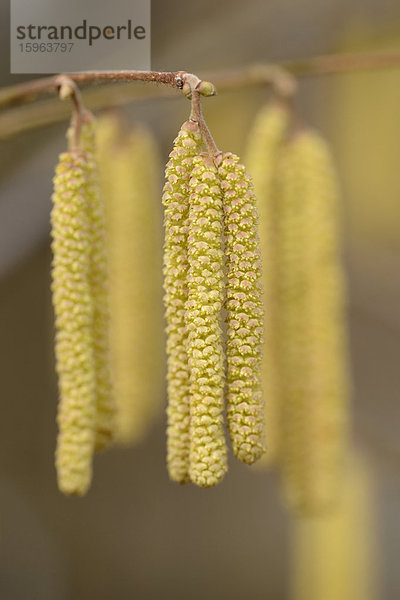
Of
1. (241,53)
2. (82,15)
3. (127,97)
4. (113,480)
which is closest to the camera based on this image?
(82,15)

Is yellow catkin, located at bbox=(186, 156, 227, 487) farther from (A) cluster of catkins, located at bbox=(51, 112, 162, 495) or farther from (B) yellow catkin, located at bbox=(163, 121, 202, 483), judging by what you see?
(A) cluster of catkins, located at bbox=(51, 112, 162, 495)

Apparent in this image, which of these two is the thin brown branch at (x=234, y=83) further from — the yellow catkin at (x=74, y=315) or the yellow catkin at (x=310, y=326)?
the yellow catkin at (x=74, y=315)

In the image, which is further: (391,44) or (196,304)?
(391,44)

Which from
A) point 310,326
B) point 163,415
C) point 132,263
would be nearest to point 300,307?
point 310,326

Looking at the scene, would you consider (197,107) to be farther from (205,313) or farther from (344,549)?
(344,549)

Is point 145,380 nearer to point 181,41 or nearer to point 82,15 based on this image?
point 82,15

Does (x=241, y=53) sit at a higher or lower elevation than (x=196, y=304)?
higher

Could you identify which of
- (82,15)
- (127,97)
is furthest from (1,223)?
(82,15)
